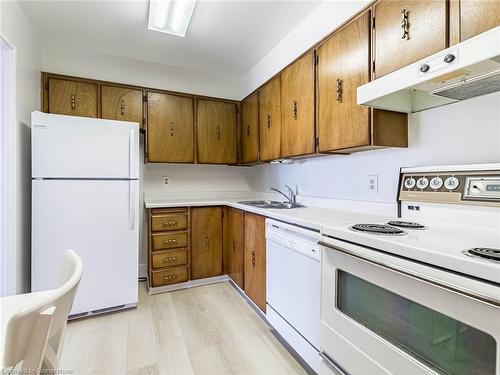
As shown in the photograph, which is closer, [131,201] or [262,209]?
[262,209]

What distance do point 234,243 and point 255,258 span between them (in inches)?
19.8

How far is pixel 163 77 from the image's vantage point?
300cm

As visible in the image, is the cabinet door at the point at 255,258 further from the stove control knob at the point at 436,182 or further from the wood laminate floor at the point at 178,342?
the stove control knob at the point at 436,182

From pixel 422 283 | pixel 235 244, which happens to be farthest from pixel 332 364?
pixel 235 244

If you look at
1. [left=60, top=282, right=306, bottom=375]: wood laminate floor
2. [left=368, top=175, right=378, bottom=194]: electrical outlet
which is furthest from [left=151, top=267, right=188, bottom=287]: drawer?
[left=368, top=175, right=378, bottom=194]: electrical outlet

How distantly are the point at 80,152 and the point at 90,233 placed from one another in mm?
654

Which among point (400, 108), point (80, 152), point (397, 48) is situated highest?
point (397, 48)

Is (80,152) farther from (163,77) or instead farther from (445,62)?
(445,62)

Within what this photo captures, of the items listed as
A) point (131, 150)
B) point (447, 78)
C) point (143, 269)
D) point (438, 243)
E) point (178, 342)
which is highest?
point (447, 78)

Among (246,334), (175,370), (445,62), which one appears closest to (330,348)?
(246,334)

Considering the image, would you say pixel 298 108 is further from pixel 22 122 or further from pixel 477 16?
pixel 22 122

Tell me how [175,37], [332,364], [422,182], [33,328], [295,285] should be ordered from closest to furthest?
A: 1. [33,328]
2. [332,364]
3. [422,182]
4. [295,285]
5. [175,37]

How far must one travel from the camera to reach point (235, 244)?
2547 mm

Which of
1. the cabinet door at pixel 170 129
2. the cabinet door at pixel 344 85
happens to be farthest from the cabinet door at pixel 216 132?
the cabinet door at pixel 344 85
